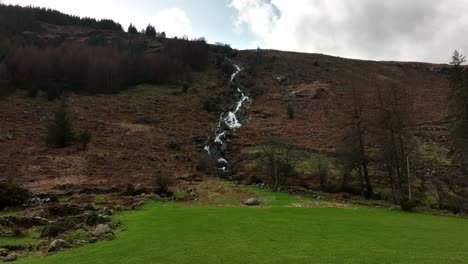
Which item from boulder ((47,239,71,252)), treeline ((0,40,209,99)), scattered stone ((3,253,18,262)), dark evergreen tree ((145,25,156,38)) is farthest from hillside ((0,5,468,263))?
dark evergreen tree ((145,25,156,38))

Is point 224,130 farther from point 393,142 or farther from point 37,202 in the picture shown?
point 37,202

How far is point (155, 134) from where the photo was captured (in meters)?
55.3

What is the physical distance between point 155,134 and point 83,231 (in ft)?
121

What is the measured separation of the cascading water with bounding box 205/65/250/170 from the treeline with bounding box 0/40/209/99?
1490cm

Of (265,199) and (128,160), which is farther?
(128,160)

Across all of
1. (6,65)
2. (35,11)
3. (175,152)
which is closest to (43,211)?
(175,152)

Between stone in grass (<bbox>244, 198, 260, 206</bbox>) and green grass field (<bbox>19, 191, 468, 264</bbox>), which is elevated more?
green grass field (<bbox>19, 191, 468, 264</bbox>)

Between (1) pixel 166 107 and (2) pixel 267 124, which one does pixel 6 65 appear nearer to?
(1) pixel 166 107

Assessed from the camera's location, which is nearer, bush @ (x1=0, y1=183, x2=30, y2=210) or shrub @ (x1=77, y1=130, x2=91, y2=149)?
bush @ (x1=0, y1=183, x2=30, y2=210)

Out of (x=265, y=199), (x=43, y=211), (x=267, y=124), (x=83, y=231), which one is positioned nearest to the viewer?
(x=83, y=231)

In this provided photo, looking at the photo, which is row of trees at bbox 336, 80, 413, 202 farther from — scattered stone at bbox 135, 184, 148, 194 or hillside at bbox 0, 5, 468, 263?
scattered stone at bbox 135, 184, 148, 194

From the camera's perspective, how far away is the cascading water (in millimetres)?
51372

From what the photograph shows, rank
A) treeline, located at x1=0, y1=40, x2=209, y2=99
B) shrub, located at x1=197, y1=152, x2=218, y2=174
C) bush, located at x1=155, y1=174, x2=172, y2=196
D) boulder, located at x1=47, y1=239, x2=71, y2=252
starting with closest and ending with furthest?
boulder, located at x1=47, y1=239, x2=71, y2=252 < bush, located at x1=155, y1=174, x2=172, y2=196 < shrub, located at x1=197, y1=152, x2=218, y2=174 < treeline, located at x1=0, y1=40, x2=209, y2=99

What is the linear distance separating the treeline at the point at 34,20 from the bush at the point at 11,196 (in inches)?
3143
